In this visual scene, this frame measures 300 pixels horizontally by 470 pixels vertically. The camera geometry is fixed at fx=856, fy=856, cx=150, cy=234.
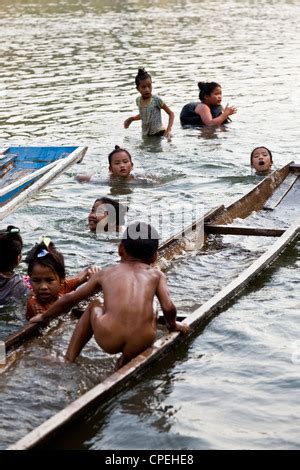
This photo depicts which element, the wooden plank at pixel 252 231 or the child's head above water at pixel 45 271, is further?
the wooden plank at pixel 252 231

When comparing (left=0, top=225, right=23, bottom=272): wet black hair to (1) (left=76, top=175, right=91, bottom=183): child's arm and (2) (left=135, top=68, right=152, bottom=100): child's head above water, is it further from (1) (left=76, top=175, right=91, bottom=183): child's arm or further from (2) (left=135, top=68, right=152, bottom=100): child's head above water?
(2) (left=135, top=68, right=152, bottom=100): child's head above water

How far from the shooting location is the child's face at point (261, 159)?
10.7 metres

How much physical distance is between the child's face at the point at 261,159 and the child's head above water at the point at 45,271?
512cm

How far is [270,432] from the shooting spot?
4832mm

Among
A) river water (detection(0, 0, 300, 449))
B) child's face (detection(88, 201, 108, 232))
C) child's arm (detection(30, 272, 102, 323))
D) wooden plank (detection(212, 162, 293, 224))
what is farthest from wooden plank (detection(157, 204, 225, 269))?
child's arm (detection(30, 272, 102, 323))

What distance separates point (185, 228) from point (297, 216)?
1827 millimetres

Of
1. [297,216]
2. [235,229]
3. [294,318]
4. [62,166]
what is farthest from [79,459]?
[62,166]

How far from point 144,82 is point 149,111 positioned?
1.94 feet

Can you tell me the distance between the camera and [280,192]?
966 cm

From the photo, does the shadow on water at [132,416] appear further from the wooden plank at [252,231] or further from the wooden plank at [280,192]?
the wooden plank at [280,192]

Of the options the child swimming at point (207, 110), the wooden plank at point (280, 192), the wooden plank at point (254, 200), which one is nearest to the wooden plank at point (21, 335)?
the wooden plank at point (254, 200)

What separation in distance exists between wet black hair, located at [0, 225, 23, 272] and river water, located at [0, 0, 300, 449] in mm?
409

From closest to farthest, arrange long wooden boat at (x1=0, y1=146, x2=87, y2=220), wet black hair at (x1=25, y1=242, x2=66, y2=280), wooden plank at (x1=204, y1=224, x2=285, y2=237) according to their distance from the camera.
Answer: wet black hair at (x1=25, y1=242, x2=66, y2=280) → wooden plank at (x1=204, y1=224, x2=285, y2=237) → long wooden boat at (x1=0, y1=146, x2=87, y2=220)

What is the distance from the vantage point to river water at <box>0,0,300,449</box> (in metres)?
4.94
